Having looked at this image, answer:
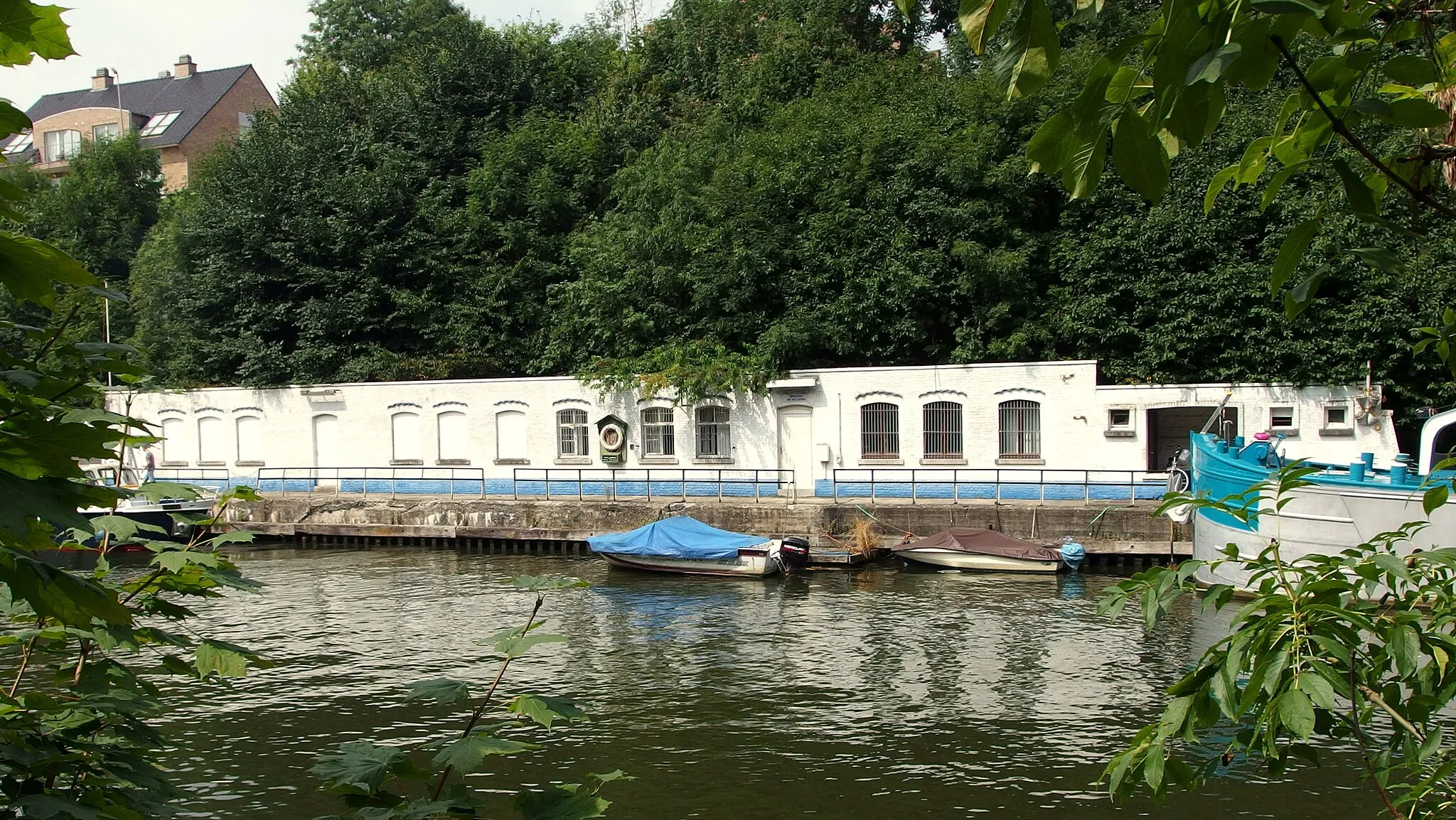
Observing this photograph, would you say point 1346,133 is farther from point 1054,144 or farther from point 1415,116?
point 1054,144

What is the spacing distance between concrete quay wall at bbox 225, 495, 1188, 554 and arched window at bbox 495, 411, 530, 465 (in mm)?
2244

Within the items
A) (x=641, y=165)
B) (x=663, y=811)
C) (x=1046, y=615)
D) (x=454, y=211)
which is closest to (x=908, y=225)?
(x=641, y=165)

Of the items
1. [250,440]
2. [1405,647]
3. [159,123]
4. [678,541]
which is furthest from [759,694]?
[159,123]

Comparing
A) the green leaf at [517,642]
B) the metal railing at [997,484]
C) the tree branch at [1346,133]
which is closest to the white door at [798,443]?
the metal railing at [997,484]

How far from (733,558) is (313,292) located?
20.7 metres

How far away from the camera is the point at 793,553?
77.2ft

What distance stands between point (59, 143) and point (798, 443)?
1934 inches

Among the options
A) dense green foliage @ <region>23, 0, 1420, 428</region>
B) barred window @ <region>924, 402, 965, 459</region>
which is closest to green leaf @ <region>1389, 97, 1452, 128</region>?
dense green foliage @ <region>23, 0, 1420, 428</region>

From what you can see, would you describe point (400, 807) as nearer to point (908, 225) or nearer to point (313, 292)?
point (908, 225)

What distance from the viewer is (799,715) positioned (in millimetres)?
13555

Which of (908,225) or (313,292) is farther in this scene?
(313,292)

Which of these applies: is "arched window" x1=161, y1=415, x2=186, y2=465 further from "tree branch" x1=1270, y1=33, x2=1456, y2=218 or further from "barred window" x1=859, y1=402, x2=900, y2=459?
"tree branch" x1=1270, y1=33, x2=1456, y2=218

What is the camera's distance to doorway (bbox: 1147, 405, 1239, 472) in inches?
1053

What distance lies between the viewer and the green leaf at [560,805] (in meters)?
2.91
